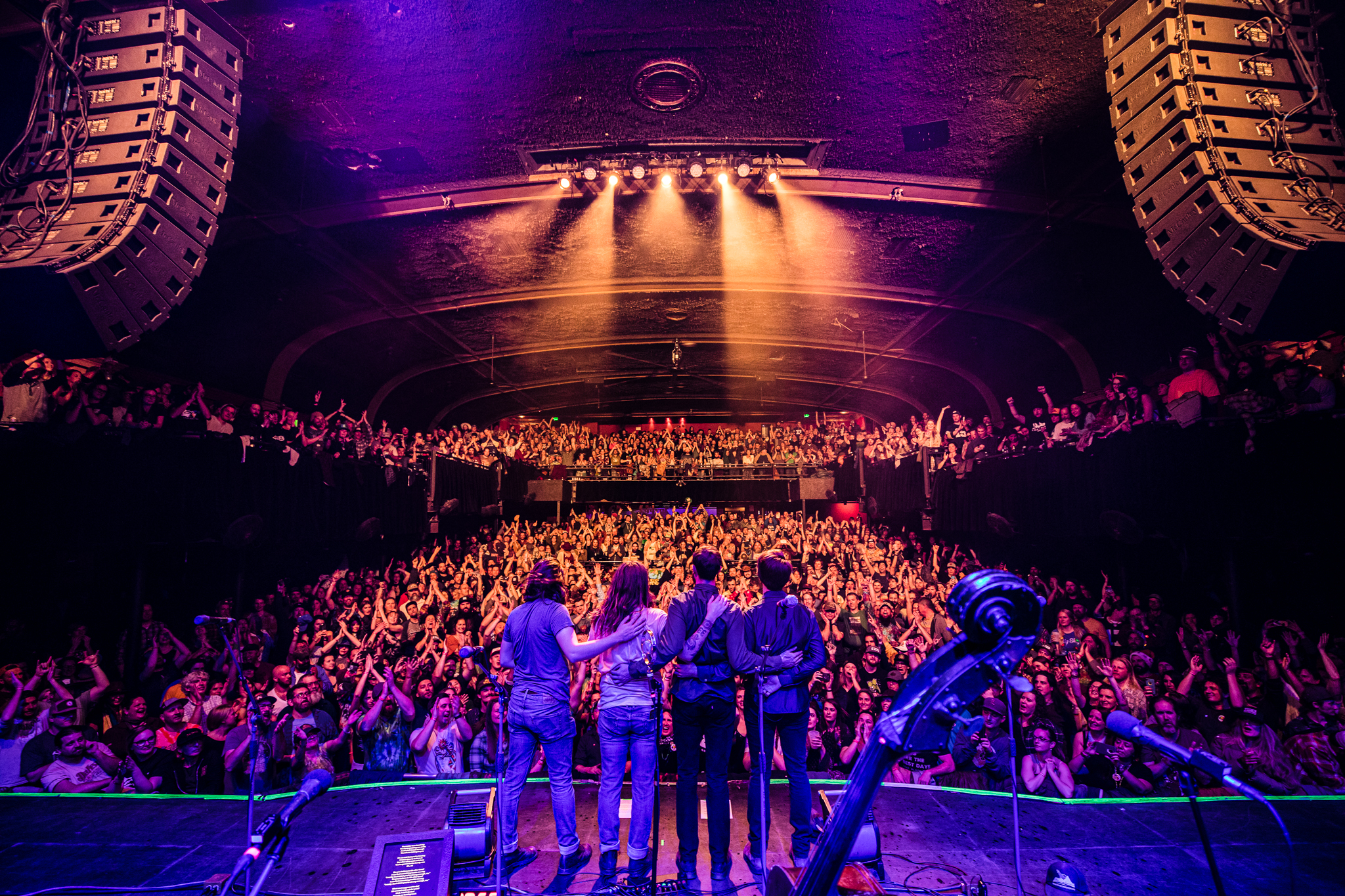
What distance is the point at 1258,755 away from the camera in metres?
4.64

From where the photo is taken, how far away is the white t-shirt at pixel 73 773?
4.50 meters

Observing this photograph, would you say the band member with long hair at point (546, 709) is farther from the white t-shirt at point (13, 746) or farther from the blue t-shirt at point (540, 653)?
the white t-shirt at point (13, 746)

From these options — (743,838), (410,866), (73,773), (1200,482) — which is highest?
(1200,482)

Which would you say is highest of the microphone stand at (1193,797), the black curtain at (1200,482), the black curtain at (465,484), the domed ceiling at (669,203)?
the domed ceiling at (669,203)

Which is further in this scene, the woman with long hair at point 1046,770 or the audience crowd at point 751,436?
the audience crowd at point 751,436

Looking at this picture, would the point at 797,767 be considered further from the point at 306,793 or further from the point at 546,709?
the point at 306,793

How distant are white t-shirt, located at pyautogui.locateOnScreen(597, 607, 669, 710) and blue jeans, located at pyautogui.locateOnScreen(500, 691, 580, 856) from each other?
264 mm

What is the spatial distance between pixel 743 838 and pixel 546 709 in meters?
1.53

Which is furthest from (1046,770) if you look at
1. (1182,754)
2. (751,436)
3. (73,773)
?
(751,436)

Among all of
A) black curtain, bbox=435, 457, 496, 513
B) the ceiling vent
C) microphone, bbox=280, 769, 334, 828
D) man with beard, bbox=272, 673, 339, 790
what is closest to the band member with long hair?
microphone, bbox=280, 769, 334, 828

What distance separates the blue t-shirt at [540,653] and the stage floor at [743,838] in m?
1.01

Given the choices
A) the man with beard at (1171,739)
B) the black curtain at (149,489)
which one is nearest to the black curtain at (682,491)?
the black curtain at (149,489)

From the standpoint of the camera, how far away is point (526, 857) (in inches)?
131

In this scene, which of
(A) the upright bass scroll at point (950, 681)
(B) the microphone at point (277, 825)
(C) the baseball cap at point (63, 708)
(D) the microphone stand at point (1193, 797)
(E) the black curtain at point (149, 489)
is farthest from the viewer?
(E) the black curtain at point (149, 489)
